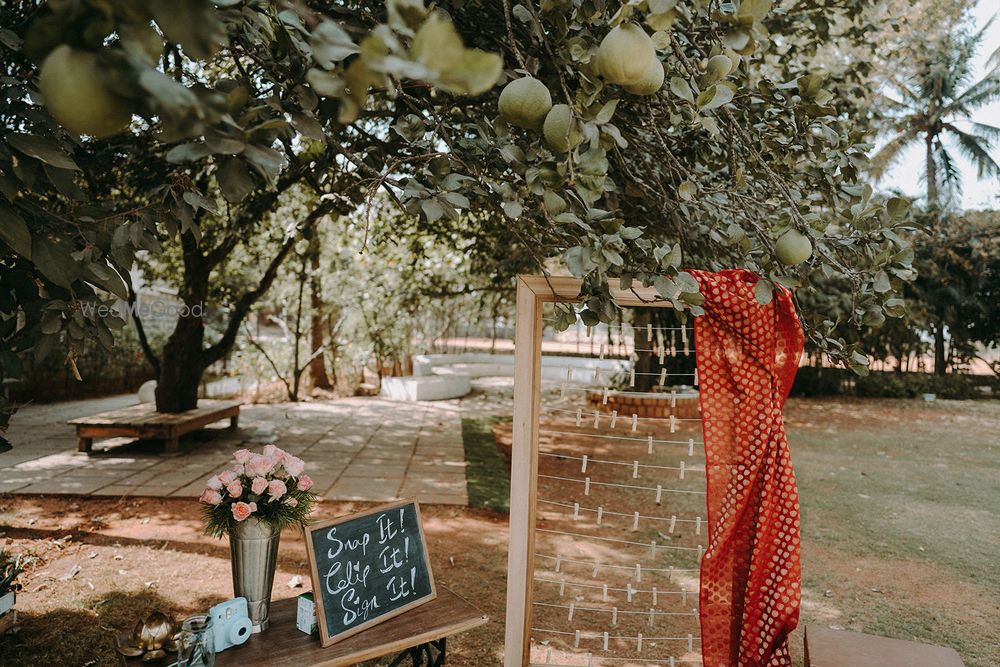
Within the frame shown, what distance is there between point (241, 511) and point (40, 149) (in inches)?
47.2

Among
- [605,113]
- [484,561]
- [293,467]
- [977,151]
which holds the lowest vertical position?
[484,561]

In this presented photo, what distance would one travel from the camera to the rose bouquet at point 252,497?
1.96 meters

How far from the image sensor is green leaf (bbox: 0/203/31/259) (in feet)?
3.86

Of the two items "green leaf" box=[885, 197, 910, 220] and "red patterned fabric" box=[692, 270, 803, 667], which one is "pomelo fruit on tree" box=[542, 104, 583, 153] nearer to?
"green leaf" box=[885, 197, 910, 220]

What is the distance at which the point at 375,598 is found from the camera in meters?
2.06

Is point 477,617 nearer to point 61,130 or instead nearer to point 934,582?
point 61,130

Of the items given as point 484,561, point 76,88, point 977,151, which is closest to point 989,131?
point 977,151

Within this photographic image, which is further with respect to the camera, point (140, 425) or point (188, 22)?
point (140, 425)

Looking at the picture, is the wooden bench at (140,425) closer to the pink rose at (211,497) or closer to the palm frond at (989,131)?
the pink rose at (211,497)

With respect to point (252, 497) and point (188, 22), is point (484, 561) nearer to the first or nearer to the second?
point (252, 497)

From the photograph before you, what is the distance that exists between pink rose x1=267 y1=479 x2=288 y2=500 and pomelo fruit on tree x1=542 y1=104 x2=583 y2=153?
1.48 metres

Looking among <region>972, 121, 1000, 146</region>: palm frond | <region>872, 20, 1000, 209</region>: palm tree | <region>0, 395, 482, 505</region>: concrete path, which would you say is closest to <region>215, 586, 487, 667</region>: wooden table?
<region>0, 395, 482, 505</region>: concrete path

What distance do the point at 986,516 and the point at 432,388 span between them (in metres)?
7.90

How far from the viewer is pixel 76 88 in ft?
1.97
